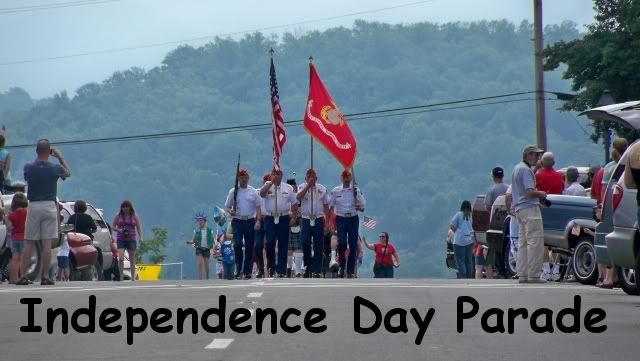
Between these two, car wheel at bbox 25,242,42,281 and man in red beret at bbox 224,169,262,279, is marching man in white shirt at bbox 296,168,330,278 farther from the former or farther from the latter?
car wheel at bbox 25,242,42,281

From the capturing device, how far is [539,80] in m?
46.4

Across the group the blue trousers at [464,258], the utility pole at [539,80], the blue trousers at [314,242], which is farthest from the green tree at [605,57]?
the blue trousers at [314,242]

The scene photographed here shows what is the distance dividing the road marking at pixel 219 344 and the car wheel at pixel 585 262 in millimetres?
10435

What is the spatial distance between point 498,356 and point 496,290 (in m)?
8.69

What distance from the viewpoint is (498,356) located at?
13055 millimetres

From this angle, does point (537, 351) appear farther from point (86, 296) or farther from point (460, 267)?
point (460, 267)

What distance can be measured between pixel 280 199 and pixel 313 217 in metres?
0.73

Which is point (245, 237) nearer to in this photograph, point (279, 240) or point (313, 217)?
point (279, 240)

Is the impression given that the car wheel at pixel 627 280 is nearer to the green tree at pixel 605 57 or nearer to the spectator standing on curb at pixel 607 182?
the spectator standing on curb at pixel 607 182

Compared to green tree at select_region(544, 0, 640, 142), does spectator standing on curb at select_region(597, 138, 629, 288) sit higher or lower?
lower

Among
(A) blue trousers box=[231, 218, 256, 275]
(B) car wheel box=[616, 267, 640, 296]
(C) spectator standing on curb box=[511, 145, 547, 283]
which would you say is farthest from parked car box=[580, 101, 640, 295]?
(A) blue trousers box=[231, 218, 256, 275]

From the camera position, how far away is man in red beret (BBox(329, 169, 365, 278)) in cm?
3056

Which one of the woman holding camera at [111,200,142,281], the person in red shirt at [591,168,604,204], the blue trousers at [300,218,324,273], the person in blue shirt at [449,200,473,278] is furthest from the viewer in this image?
the person in blue shirt at [449,200,473,278]

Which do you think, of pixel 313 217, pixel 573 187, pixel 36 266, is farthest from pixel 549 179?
pixel 36 266
